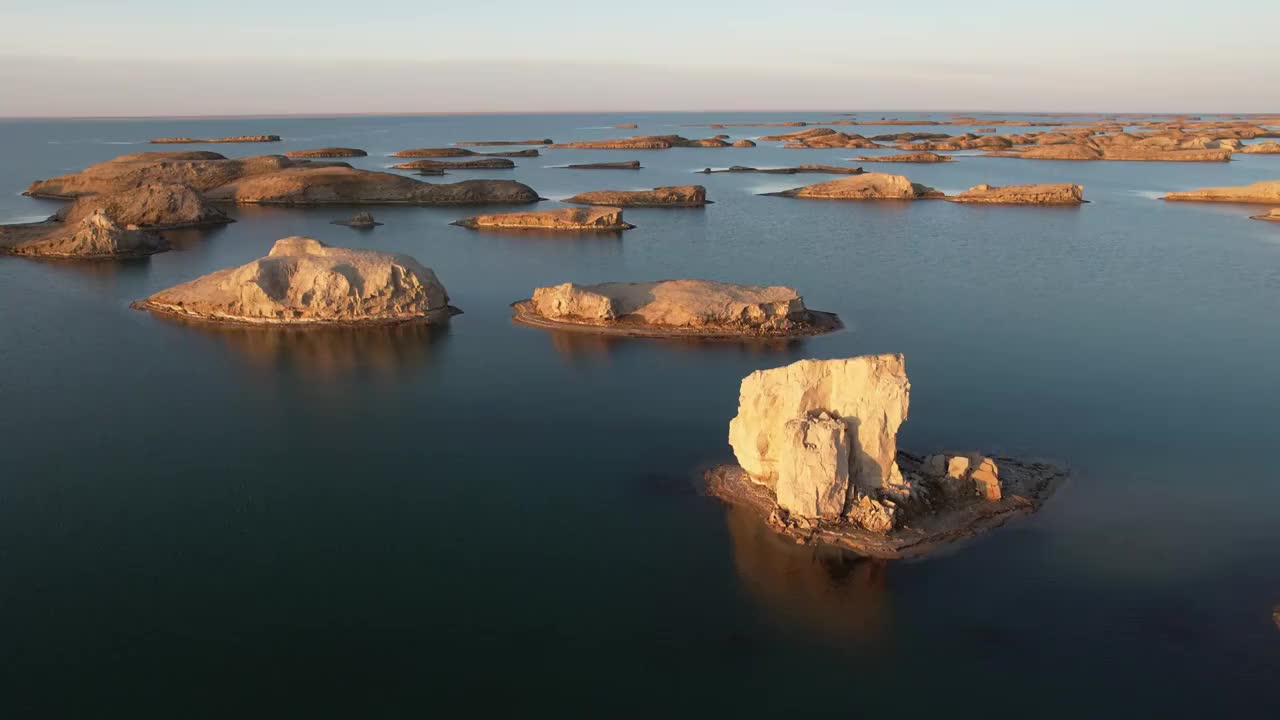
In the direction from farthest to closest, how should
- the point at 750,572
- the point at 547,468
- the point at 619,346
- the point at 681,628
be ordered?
the point at 619,346
the point at 547,468
the point at 750,572
the point at 681,628

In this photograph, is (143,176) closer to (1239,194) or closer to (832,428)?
(832,428)

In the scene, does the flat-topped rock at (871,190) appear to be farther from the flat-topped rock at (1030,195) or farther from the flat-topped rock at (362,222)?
the flat-topped rock at (362,222)

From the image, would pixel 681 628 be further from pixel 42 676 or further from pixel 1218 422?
pixel 1218 422

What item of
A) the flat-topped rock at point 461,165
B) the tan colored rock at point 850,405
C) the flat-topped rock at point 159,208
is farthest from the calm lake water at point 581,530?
the flat-topped rock at point 461,165

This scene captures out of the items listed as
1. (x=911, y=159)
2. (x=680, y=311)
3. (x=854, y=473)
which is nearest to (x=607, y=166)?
(x=911, y=159)

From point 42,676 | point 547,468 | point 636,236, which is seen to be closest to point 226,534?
point 42,676

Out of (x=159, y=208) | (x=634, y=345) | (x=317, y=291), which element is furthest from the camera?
(x=159, y=208)
